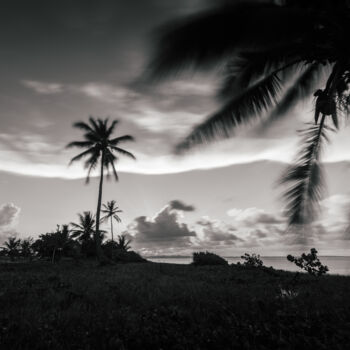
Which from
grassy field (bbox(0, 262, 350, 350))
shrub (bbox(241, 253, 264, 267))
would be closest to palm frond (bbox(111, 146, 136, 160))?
shrub (bbox(241, 253, 264, 267))

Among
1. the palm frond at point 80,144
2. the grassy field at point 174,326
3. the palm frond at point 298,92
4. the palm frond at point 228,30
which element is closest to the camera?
the palm frond at point 228,30

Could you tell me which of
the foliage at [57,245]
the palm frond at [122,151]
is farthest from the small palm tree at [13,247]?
the palm frond at [122,151]

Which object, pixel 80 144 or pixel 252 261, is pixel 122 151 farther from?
pixel 252 261

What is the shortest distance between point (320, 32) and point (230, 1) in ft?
3.93

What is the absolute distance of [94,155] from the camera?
27.1m

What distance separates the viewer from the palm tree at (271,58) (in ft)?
10.2

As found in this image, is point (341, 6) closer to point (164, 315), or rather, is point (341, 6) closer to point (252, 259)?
point (164, 315)

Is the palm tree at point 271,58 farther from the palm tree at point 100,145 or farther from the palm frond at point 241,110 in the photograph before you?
the palm tree at point 100,145

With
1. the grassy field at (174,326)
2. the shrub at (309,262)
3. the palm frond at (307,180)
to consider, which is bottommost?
the grassy field at (174,326)

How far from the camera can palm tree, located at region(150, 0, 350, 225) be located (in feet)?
10.2

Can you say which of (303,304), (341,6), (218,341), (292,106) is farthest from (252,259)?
(341,6)

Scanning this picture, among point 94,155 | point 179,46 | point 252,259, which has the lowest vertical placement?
point 252,259

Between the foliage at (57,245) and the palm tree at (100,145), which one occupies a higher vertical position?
the palm tree at (100,145)

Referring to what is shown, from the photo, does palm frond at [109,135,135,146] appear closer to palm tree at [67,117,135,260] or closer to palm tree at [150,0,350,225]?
palm tree at [67,117,135,260]
